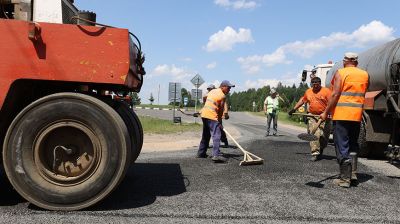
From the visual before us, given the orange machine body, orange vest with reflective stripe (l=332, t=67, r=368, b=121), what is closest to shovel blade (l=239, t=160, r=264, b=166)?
orange vest with reflective stripe (l=332, t=67, r=368, b=121)

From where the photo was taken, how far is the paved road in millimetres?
3789

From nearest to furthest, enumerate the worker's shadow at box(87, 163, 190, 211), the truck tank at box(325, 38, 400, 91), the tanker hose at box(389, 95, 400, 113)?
the worker's shadow at box(87, 163, 190, 211), the tanker hose at box(389, 95, 400, 113), the truck tank at box(325, 38, 400, 91)

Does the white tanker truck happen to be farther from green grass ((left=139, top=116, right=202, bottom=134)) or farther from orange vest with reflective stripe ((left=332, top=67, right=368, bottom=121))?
green grass ((left=139, top=116, right=202, bottom=134))

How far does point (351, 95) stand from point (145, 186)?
285cm

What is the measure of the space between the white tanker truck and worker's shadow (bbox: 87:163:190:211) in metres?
3.78

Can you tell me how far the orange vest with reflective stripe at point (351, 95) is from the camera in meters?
5.44

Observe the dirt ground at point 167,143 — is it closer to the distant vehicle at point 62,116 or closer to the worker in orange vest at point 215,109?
→ the worker in orange vest at point 215,109

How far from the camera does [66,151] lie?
159 inches

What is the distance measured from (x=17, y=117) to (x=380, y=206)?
3.65 m

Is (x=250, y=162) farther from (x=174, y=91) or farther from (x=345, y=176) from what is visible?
(x=174, y=91)

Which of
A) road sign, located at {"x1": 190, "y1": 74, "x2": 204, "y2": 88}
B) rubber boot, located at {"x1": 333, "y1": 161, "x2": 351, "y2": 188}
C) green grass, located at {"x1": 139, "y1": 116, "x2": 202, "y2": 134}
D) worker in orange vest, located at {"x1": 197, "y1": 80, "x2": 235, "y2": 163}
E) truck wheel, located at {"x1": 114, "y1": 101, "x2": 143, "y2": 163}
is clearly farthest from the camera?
road sign, located at {"x1": 190, "y1": 74, "x2": 204, "y2": 88}

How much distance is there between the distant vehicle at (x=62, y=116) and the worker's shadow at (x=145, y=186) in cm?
36

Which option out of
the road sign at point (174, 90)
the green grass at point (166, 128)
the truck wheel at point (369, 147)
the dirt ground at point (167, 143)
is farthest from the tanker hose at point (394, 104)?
the road sign at point (174, 90)

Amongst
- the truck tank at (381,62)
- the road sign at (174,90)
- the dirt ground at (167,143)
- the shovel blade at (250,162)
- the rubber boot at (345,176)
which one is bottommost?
the dirt ground at (167,143)
